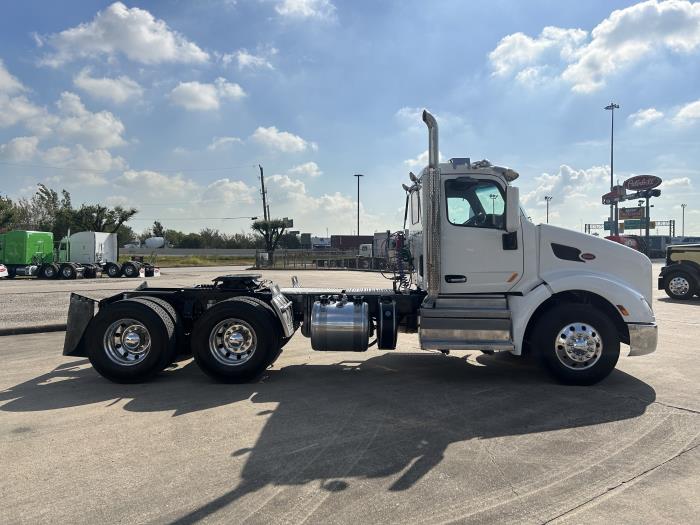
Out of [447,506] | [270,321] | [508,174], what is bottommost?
[447,506]

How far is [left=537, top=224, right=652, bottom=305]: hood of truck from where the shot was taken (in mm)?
6289

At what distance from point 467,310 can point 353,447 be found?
8.55 feet

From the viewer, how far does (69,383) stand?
20.6ft

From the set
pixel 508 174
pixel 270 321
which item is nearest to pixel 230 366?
pixel 270 321

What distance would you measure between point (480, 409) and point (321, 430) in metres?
1.77

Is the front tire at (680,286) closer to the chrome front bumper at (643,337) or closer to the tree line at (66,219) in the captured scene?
the chrome front bumper at (643,337)

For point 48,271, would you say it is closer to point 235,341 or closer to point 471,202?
point 235,341

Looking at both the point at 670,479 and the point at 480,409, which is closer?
the point at 670,479

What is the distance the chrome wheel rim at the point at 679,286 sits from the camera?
15.7 meters

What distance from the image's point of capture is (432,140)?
19.8 feet

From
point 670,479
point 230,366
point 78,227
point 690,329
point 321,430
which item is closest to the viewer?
point 670,479

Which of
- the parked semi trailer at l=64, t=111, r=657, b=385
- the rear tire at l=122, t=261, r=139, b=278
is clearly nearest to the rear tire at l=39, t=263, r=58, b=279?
the rear tire at l=122, t=261, r=139, b=278

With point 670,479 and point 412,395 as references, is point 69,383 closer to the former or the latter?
point 412,395

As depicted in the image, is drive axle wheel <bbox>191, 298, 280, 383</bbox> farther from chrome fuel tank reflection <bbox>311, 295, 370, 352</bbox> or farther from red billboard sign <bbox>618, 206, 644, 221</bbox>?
red billboard sign <bbox>618, 206, 644, 221</bbox>
